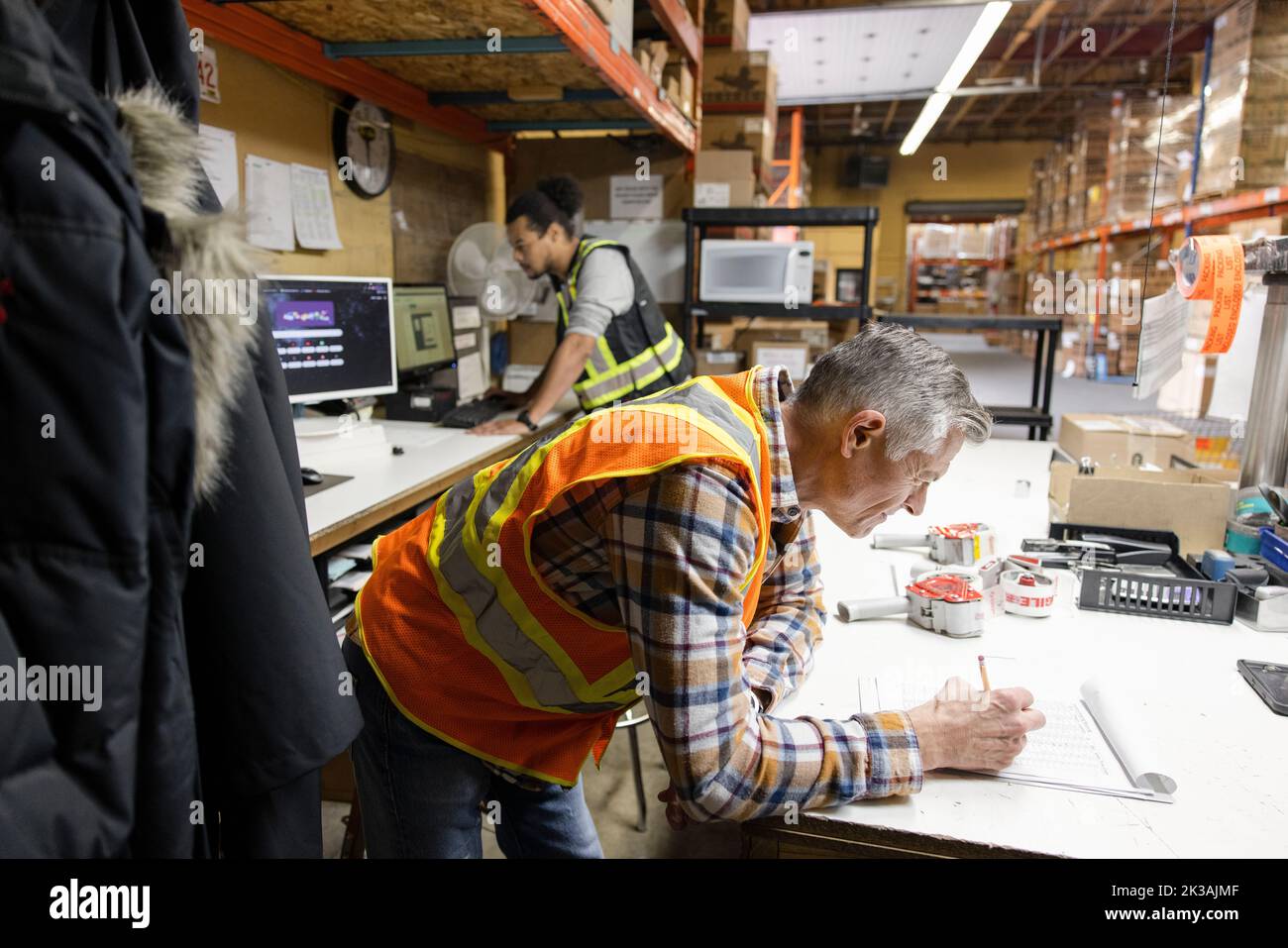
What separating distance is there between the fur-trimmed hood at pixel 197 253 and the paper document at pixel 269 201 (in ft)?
7.21

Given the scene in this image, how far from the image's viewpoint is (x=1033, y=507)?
252 cm

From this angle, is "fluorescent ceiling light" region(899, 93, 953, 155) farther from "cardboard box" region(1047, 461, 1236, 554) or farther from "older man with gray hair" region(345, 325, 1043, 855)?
"older man with gray hair" region(345, 325, 1043, 855)

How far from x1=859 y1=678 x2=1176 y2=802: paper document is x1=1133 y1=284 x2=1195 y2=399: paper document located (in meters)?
1.01

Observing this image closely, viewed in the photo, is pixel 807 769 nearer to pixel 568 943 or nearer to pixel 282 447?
pixel 568 943

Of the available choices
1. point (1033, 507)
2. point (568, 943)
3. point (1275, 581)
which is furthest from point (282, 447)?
point (1033, 507)

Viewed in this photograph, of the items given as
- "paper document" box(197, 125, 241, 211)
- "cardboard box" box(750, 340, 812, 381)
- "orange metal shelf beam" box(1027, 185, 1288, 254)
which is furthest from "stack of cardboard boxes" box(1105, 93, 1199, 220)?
"paper document" box(197, 125, 241, 211)

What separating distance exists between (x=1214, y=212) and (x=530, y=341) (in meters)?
4.32

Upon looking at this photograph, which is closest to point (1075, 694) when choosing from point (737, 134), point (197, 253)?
point (197, 253)

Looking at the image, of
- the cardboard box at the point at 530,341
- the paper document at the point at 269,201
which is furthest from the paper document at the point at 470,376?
the paper document at the point at 269,201

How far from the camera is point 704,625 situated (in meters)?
0.90

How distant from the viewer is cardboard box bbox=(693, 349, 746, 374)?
449 centimetres

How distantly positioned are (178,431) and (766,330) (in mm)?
4281

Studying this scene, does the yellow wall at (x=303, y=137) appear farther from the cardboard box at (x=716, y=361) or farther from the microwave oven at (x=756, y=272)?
the cardboard box at (x=716, y=361)

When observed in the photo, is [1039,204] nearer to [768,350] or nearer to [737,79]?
[737,79]
